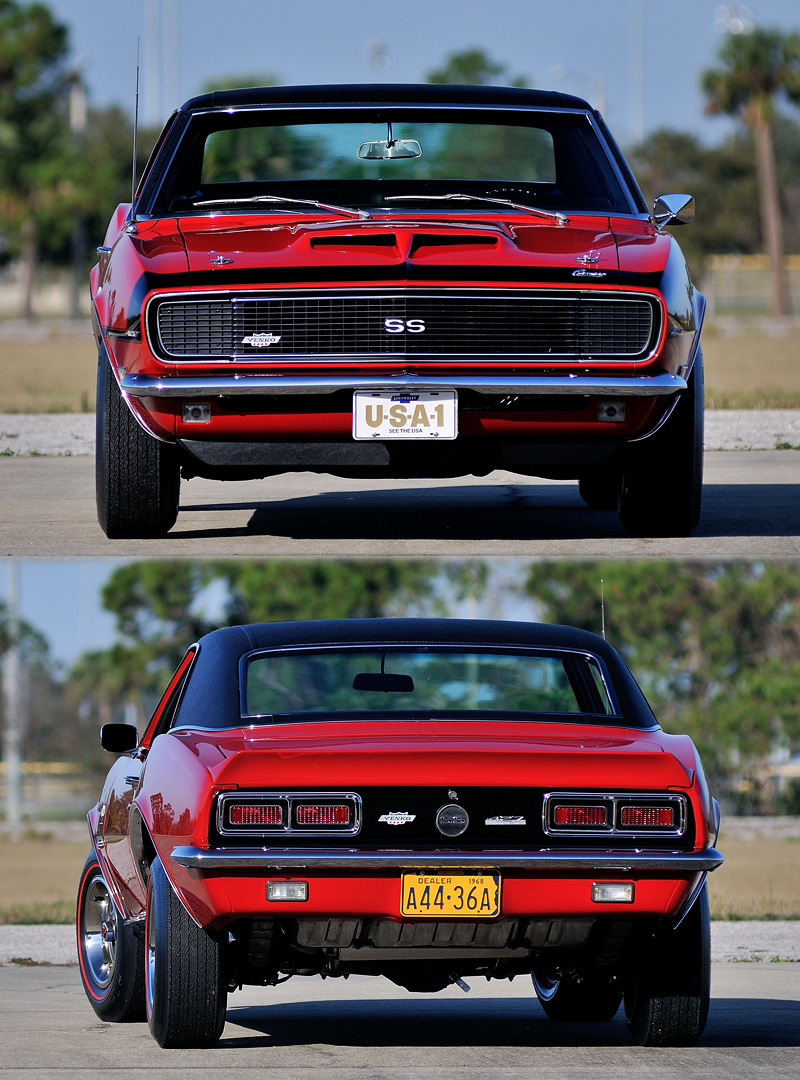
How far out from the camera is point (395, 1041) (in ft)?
18.9

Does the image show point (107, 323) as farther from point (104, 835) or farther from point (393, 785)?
point (393, 785)

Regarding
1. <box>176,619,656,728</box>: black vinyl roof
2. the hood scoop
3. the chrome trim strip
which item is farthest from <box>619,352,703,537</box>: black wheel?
the chrome trim strip

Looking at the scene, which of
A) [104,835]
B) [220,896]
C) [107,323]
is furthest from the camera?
[107,323]

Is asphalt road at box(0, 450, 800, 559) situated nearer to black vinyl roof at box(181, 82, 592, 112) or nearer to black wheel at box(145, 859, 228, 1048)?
black vinyl roof at box(181, 82, 592, 112)

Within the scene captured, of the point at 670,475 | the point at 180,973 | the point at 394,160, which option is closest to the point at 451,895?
the point at 180,973

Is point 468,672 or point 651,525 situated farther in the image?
point 468,672

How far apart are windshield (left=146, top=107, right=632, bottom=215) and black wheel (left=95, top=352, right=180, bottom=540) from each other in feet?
3.15

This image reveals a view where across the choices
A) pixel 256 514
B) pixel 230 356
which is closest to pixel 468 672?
pixel 256 514

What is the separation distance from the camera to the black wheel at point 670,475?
25.3ft

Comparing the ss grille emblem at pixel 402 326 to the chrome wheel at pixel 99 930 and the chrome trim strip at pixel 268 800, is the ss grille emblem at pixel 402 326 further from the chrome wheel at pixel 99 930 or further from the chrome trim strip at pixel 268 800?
the chrome trim strip at pixel 268 800

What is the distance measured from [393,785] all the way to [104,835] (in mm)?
2002

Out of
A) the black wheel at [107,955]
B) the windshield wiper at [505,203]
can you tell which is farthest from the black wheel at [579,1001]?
the windshield wiper at [505,203]

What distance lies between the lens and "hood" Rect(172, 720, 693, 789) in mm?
4852

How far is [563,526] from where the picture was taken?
886 centimetres
